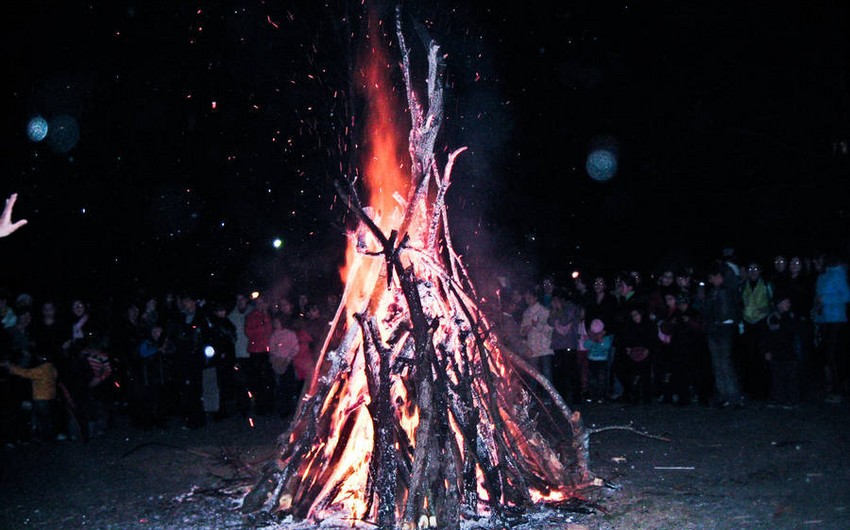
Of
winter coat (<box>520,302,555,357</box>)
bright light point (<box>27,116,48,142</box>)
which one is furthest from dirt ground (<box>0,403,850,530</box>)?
bright light point (<box>27,116,48,142</box>)

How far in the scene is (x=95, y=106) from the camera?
15.9 meters

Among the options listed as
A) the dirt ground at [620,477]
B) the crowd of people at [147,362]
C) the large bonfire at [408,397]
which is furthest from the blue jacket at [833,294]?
the crowd of people at [147,362]

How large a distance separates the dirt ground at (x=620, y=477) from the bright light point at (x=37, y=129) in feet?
27.5

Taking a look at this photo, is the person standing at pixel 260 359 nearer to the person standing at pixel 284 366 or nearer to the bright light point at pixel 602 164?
the person standing at pixel 284 366

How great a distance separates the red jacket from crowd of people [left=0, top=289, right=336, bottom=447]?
0.04 ft

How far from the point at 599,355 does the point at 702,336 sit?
1403 mm

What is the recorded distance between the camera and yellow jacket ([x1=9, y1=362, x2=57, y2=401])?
8.88 m

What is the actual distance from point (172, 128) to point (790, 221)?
42.0ft

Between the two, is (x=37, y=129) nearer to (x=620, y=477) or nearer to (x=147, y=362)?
(x=147, y=362)

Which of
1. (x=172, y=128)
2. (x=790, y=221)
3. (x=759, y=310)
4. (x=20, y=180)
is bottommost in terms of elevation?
(x=759, y=310)

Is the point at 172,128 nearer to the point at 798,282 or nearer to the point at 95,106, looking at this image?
the point at 95,106

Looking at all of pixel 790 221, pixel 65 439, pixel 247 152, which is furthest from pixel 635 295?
pixel 247 152

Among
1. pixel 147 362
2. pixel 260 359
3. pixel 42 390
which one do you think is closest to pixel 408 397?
pixel 260 359

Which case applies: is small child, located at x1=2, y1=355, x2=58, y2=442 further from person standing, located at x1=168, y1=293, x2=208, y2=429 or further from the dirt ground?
person standing, located at x1=168, y1=293, x2=208, y2=429
